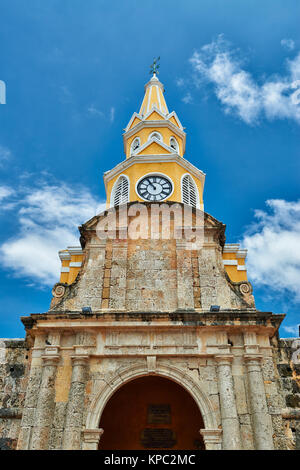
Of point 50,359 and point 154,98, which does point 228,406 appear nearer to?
point 50,359

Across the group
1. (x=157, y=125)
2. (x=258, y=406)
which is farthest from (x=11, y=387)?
(x=157, y=125)

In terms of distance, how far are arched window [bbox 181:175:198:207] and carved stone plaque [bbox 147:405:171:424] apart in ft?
28.7

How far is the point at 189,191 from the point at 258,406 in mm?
10845

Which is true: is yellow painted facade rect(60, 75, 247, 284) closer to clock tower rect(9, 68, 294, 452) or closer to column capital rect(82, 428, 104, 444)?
clock tower rect(9, 68, 294, 452)

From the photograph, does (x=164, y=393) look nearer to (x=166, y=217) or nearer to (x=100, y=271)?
(x=100, y=271)

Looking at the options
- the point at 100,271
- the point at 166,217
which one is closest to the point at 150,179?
the point at 166,217

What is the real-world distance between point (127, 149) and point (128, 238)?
10004 millimetres

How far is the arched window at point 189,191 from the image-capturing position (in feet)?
61.4

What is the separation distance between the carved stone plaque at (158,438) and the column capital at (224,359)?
4729mm

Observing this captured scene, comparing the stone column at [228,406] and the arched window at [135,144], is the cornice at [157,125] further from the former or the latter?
the stone column at [228,406]

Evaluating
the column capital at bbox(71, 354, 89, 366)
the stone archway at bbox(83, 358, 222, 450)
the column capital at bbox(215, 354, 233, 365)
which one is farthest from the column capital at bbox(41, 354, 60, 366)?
the column capital at bbox(215, 354, 233, 365)

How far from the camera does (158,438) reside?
46.9 ft

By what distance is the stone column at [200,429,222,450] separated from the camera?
10352mm

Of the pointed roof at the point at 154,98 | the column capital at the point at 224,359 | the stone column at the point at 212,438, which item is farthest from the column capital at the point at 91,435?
the pointed roof at the point at 154,98
